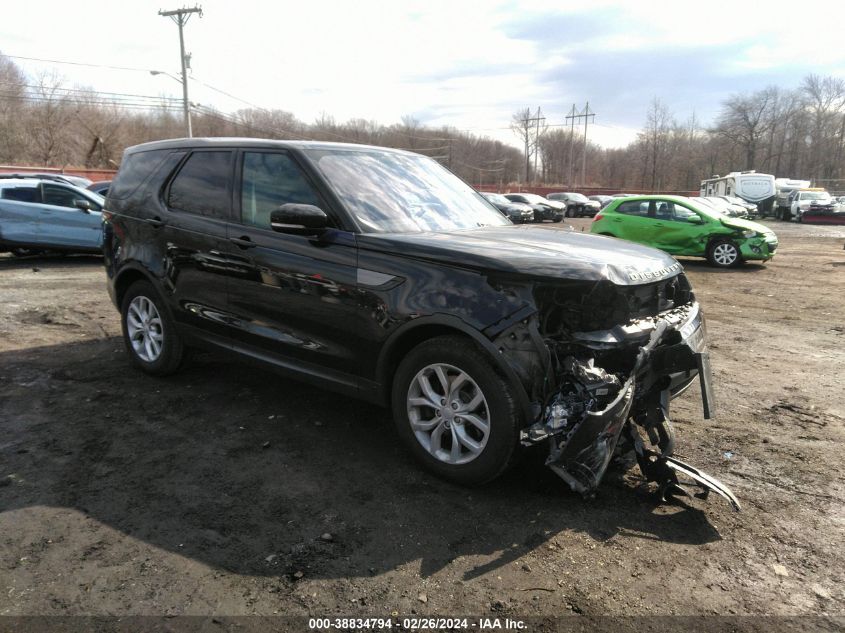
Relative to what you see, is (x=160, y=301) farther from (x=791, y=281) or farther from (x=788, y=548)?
(x=791, y=281)

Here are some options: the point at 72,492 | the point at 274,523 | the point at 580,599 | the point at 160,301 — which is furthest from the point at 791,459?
the point at 160,301

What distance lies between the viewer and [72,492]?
133 inches

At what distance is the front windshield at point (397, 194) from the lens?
154 inches

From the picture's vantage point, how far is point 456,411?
336 centimetres

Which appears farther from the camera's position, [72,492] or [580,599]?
[72,492]

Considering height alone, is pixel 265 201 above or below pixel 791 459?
above

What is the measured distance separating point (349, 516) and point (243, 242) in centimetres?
208

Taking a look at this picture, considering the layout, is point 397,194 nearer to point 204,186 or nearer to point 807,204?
point 204,186

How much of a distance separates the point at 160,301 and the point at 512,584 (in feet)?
12.1

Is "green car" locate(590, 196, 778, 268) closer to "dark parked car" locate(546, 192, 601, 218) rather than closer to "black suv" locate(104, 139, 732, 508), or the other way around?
"black suv" locate(104, 139, 732, 508)

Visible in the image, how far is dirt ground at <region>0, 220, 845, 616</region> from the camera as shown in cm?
257

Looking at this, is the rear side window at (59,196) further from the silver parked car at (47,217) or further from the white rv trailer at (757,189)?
the white rv trailer at (757,189)

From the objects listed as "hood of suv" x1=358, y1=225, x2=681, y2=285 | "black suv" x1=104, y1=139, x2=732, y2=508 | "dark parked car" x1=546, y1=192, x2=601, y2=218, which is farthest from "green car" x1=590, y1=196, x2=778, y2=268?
"dark parked car" x1=546, y1=192, x2=601, y2=218

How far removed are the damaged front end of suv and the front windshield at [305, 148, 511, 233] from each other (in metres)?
1.11
